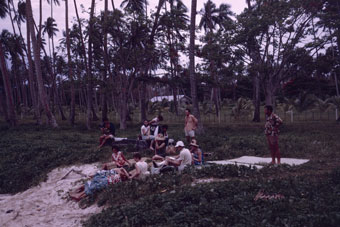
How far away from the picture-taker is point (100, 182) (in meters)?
8.81

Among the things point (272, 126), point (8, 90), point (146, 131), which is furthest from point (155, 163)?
point (8, 90)

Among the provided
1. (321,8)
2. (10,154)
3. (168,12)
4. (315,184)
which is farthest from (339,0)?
(10,154)

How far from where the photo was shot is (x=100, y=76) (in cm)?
2448

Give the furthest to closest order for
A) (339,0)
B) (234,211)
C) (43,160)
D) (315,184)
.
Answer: (339,0) → (43,160) → (315,184) → (234,211)

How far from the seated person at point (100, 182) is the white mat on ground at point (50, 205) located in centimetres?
27

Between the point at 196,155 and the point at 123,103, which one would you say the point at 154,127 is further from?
the point at 123,103

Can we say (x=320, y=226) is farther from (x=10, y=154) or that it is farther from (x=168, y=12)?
(x=168, y=12)

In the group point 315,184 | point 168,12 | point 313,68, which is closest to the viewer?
point 315,184

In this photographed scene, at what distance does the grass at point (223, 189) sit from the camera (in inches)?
219

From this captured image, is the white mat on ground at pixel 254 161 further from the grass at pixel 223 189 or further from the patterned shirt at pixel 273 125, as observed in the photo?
the patterned shirt at pixel 273 125

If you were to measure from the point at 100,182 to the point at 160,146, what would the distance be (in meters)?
3.09

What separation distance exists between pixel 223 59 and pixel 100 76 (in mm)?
9658

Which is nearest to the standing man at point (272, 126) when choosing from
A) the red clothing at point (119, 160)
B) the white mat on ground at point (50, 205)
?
the red clothing at point (119, 160)

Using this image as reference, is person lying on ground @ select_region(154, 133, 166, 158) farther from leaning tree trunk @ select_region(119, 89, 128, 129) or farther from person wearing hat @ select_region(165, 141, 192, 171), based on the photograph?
leaning tree trunk @ select_region(119, 89, 128, 129)
